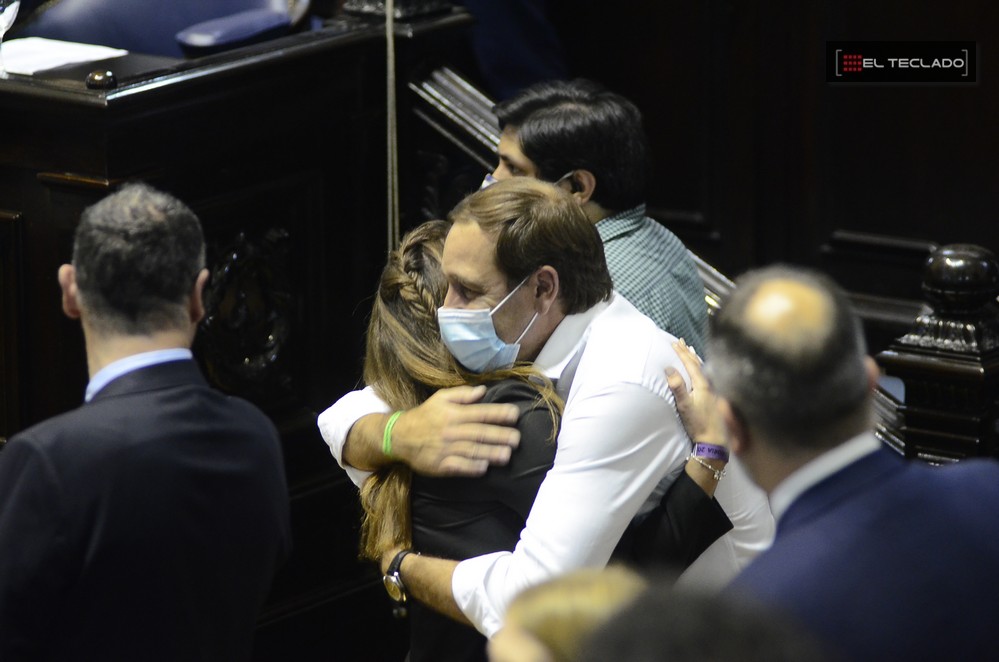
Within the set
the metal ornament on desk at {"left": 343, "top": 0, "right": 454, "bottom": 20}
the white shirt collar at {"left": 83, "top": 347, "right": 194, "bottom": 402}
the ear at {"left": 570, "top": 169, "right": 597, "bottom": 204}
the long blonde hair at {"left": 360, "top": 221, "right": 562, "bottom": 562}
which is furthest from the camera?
the metal ornament on desk at {"left": 343, "top": 0, "right": 454, "bottom": 20}

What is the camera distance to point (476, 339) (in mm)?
2350

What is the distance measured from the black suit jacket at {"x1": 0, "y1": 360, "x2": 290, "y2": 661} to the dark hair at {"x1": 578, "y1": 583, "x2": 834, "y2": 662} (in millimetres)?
959

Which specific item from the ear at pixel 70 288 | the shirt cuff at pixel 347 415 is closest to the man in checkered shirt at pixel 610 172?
the shirt cuff at pixel 347 415

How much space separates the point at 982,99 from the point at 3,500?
3137 mm

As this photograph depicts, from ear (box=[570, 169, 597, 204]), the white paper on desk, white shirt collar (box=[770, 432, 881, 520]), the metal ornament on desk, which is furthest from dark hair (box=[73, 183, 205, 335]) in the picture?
the metal ornament on desk

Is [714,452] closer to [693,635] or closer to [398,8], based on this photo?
[693,635]

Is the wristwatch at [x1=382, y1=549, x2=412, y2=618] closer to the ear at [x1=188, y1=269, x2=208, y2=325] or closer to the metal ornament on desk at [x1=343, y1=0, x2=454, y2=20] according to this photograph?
the ear at [x1=188, y1=269, x2=208, y2=325]

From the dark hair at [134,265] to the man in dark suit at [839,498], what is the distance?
709mm

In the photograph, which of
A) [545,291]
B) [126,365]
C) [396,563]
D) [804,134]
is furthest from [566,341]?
[804,134]

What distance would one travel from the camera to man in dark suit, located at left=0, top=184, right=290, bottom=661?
1.90m

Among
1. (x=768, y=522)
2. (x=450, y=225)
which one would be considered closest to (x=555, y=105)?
(x=450, y=225)

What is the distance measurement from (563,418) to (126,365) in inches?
24.4

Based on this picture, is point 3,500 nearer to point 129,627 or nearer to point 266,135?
point 129,627

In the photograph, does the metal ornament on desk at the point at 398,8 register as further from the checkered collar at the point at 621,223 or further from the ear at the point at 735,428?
the ear at the point at 735,428
